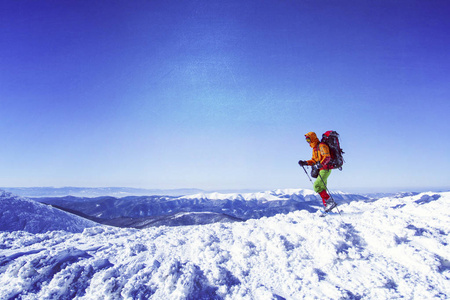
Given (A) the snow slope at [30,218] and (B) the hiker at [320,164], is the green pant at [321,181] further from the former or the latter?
(A) the snow slope at [30,218]

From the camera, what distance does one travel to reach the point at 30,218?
41.7 feet

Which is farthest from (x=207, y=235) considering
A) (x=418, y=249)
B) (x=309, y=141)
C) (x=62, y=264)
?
(x=309, y=141)

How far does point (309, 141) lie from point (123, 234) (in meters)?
8.57

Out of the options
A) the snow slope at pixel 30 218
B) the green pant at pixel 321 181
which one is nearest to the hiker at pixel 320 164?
the green pant at pixel 321 181

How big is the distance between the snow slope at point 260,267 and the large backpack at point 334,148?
3.53m

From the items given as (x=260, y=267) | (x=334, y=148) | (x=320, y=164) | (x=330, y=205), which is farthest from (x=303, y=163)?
(x=260, y=267)

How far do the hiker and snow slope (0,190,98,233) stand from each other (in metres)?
13.4

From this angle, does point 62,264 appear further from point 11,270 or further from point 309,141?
point 309,141

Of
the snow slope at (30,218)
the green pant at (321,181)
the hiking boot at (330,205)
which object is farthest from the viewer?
the snow slope at (30,218)

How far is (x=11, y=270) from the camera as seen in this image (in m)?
4.81

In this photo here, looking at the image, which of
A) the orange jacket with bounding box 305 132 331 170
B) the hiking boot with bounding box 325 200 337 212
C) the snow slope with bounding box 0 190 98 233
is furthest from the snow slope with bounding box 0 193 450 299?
the snow slope with bounding box 0 190 98 233

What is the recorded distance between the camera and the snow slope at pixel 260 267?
399cm

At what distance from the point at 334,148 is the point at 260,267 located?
667 centimetres

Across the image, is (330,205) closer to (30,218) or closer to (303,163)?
(303,163)
